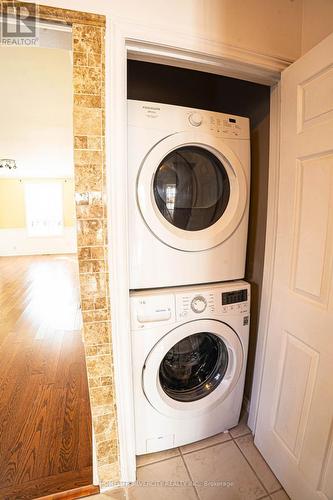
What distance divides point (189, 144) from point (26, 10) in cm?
68

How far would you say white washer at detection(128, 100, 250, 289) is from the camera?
96cm

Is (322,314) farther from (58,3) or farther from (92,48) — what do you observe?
(58,3)

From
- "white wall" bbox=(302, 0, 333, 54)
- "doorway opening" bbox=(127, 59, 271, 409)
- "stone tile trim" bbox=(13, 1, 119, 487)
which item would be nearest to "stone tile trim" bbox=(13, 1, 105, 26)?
"stone tile trim" bbox=(13, 1, 119, 487)

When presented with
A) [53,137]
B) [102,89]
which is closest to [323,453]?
[102,89]

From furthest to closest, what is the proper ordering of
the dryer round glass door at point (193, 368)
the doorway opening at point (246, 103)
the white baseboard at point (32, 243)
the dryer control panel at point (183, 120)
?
the white baseboard at point (32, 243)
the doorway opening at point (246, 103)
the dryer round glass door at point (193, 368)
the dryer control panel at point (183, 120)

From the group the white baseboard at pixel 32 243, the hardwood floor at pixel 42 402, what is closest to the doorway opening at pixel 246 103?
the hardwood floor at pixel 42 402

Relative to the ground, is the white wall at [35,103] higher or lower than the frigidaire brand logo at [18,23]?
higher

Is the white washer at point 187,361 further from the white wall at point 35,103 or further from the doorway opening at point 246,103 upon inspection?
the white wall at point 35,103

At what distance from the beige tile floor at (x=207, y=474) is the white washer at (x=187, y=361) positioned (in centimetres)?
7

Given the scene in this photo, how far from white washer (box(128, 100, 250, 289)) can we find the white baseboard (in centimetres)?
603

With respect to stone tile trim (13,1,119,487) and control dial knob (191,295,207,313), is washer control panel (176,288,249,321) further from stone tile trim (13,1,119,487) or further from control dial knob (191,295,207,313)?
stone tile trim (13,1,119,487)

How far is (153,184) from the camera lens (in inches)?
40.1

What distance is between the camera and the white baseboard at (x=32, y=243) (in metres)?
6.57

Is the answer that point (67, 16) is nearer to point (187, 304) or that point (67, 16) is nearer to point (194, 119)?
point (194, 119)
